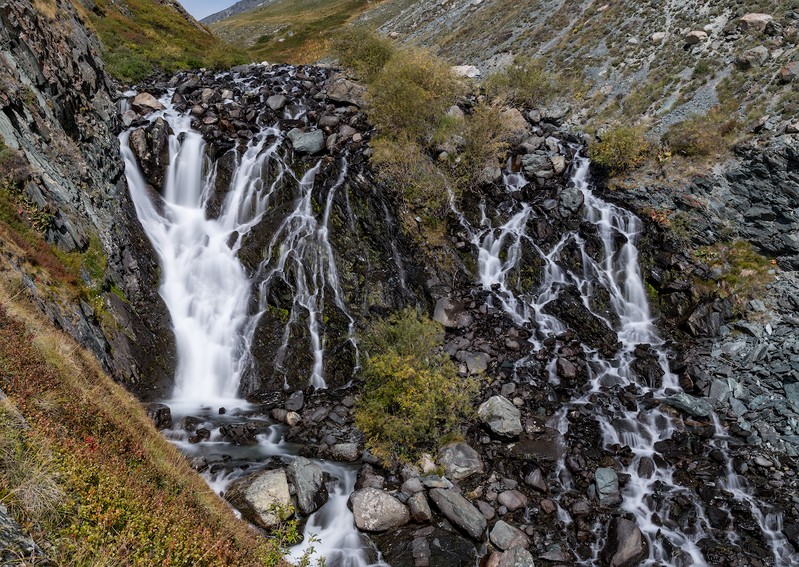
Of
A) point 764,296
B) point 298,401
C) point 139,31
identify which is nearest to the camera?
point 298,401

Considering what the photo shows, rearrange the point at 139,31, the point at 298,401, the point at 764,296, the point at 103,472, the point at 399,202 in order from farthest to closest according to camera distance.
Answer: the point at 139,31 → the point at 399,202 → the point at 764,296 → the point at 298,401 → the point at 103,472

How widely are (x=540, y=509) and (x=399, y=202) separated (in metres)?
17.3

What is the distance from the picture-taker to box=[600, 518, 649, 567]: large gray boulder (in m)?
13.0

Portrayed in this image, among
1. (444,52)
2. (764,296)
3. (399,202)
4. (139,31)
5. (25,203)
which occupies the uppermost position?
(139,31)

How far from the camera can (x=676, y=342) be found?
71.0 feet

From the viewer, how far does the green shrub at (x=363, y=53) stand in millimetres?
35750

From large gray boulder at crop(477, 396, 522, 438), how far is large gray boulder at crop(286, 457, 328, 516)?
6.86m

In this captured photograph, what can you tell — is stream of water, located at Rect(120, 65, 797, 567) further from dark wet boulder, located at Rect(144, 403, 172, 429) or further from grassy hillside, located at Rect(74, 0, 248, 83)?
grassy hillside, located at Rect(74, 0, 248, 83)

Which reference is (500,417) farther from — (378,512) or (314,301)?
(314,301)

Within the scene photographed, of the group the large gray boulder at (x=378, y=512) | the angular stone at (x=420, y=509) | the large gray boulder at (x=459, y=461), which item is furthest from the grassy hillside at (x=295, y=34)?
the angular stone at (x=420, y=509)

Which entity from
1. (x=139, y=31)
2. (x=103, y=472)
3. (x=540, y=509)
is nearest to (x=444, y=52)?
(x=139, y=31)

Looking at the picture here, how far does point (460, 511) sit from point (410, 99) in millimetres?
23129

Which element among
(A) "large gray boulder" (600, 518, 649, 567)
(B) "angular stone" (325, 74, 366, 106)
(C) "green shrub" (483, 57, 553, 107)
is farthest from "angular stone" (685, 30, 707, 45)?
(A) "large gray boulder" (600, 518, 649, 567)

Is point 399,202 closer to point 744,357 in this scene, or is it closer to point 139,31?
point 744,357
